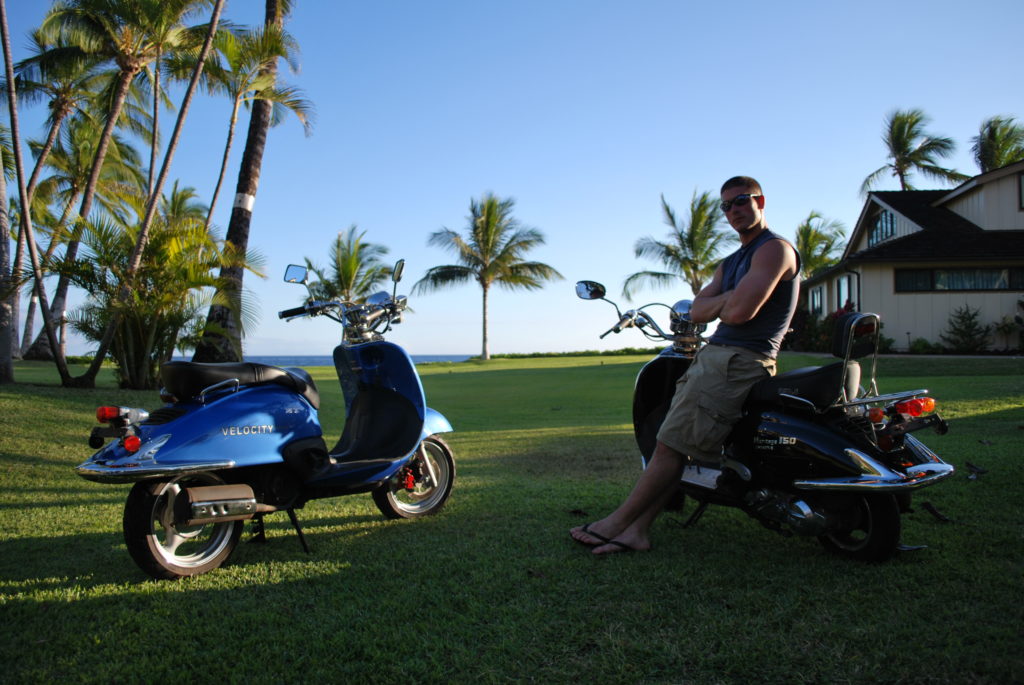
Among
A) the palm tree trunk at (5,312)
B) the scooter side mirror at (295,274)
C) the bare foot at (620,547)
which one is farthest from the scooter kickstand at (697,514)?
the palm tree trunk at (5,312)

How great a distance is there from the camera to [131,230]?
34.1ft

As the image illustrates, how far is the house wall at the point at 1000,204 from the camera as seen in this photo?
60.5 feet

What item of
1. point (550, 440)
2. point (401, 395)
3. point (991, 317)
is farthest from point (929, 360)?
point (401, 395)

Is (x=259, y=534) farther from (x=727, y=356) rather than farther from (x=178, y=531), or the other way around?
(x=727, y=356)

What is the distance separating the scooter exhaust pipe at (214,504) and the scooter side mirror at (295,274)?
124 centimetres

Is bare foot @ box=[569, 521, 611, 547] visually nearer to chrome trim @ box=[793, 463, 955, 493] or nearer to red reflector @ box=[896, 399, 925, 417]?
chrome trim @ box=[793, 463, 955, 493]

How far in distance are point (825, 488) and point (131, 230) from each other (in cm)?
1061

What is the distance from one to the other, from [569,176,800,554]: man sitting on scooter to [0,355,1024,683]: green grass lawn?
219 millimetres

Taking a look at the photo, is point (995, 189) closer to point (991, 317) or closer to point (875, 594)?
point (991, 317)

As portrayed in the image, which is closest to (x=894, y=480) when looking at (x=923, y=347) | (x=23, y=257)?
(x=23, y=257)

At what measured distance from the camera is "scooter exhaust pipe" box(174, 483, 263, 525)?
9.64ft

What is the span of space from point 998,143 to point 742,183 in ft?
106

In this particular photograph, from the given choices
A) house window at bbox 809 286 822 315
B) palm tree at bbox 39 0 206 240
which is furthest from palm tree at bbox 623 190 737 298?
palm tree at bbox 39 0 206 240

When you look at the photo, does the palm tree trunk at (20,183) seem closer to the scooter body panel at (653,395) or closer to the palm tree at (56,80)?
the palm tree at (56,80)
